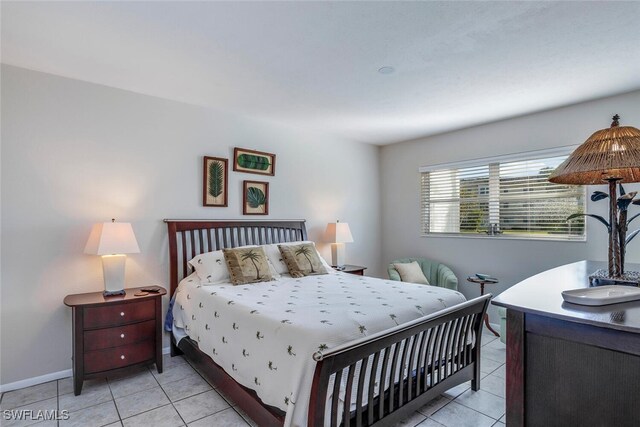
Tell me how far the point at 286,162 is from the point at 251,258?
1544 millimetres

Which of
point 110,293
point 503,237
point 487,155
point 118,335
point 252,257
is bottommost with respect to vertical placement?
point 118,335

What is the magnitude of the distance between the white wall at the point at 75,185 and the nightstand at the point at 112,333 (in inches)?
13.1

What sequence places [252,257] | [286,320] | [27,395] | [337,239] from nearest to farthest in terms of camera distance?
[286,320], [27,395], [252,257], [337,239]

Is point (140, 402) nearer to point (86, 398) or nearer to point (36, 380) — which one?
point (86, 398)

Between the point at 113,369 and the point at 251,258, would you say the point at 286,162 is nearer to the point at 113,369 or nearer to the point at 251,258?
the point at 251,258

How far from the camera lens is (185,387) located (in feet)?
8.70

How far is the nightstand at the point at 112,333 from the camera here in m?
2.53

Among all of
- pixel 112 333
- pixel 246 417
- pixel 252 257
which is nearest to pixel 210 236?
pixel 252 257

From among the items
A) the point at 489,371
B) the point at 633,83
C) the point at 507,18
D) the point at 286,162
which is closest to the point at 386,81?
the point at 507,18

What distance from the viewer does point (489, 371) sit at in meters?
2.93

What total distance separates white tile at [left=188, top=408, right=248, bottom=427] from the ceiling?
2540 millimetres

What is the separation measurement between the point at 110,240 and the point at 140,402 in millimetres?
1255

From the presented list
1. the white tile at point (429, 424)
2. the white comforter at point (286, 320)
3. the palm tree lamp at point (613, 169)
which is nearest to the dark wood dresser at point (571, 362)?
the palm tree lamp at point (613, 169)

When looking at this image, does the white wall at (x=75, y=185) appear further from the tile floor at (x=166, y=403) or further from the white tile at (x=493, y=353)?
the white tile at (x=493, y=353)
